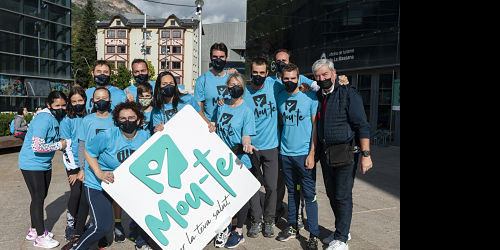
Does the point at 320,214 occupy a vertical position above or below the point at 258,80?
below

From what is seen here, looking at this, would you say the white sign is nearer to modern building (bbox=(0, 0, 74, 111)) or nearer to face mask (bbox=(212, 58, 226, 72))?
face mask (bbox=(212, 58, 226, 72))

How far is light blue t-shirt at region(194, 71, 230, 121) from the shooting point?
180 inches

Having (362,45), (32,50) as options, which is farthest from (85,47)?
(362,45)

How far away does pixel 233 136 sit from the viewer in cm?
414

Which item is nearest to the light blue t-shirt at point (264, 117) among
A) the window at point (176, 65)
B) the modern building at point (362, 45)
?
the modern building at point (362, 45)

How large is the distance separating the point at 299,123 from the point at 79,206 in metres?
2.69

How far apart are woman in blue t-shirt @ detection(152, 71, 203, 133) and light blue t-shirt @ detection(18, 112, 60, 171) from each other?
1.13m

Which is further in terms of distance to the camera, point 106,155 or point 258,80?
point 258,80

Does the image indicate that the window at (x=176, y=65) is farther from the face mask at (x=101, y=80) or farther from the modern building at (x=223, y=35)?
the face mask at (x=101, y=80)

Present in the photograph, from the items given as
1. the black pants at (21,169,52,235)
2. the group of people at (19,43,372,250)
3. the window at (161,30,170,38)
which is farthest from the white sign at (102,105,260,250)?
the window at (161,30,170,38)

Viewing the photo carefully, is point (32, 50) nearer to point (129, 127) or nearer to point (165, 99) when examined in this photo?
point (165, 99)
